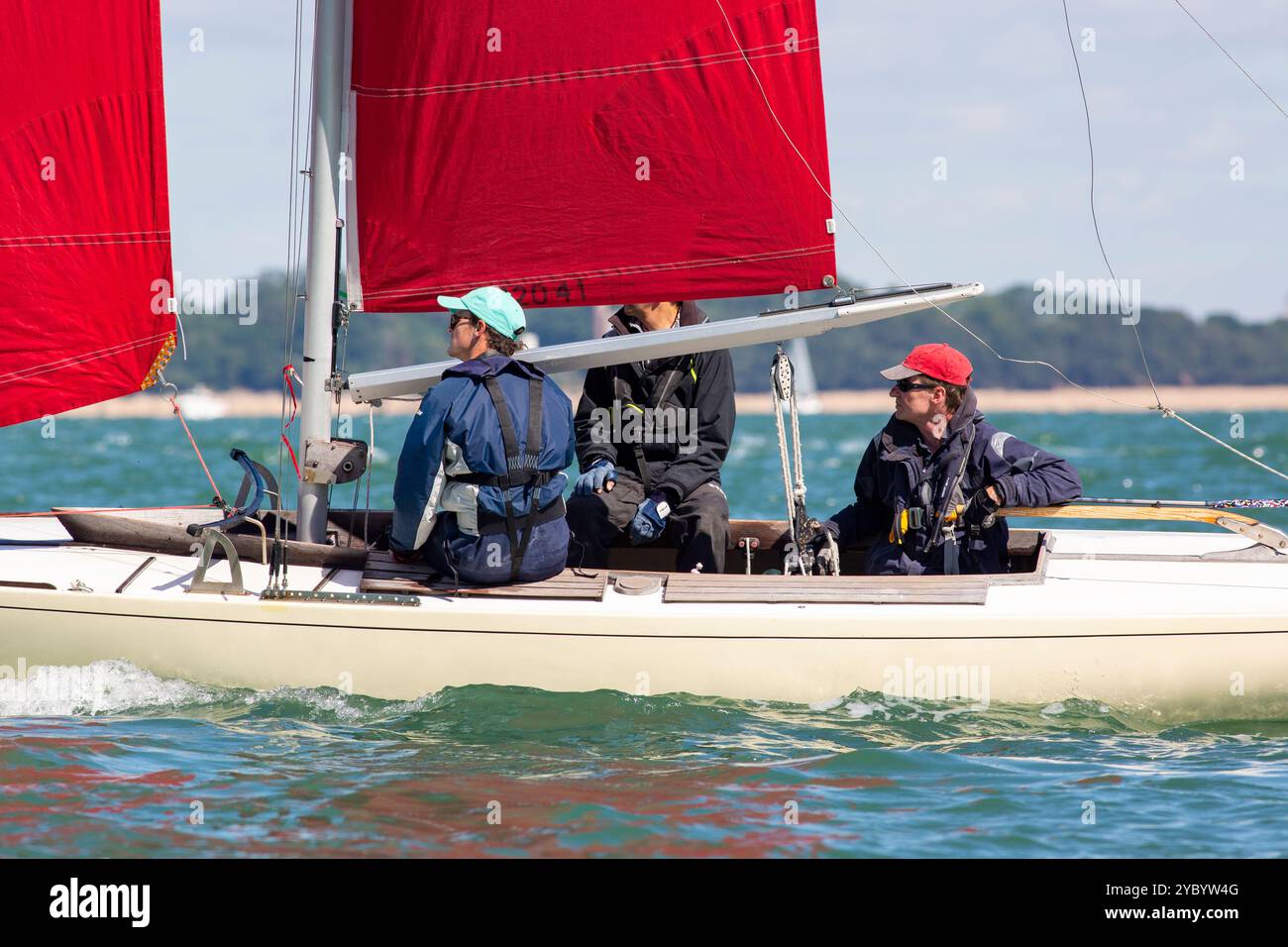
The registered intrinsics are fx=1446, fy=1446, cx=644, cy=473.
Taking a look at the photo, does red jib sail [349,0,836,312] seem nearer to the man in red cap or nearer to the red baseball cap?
the red baseball cap

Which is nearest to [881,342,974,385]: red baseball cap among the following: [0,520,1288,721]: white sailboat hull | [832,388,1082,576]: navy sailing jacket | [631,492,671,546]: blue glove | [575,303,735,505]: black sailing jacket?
[832,388,1082,576]: navy sailing jacket

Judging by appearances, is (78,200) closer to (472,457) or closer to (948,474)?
(472,457)

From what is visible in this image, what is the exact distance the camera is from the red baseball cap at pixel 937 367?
5.61m

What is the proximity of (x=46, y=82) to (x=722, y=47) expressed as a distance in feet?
8.75

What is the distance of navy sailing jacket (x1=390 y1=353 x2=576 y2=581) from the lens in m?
5.15

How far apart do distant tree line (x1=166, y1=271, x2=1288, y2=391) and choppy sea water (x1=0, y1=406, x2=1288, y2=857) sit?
8083 cm

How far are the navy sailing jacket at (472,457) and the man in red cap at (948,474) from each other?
1326 mm

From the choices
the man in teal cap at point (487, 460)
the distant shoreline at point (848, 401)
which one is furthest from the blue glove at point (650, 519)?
the distant shoreline at point (848, 401)

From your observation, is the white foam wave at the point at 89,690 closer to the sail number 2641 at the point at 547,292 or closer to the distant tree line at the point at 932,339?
the sail number 2641 at the point at 547,292

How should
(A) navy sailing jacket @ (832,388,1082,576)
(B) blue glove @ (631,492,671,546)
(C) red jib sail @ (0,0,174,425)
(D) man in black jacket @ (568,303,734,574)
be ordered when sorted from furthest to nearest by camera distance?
(D) man in black jacket @ (568,303,734,574) < (B) blue glove @ (631,492,671,546) < (C) red jib sail @ (0,0,174,425) < (A) navy sailing jacket @ (832,388,1082,576)

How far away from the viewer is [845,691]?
17.3 ft

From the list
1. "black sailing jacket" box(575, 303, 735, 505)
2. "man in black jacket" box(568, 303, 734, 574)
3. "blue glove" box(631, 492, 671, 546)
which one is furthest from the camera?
"black sailing jacket" box(575, 303, 735, 505)
